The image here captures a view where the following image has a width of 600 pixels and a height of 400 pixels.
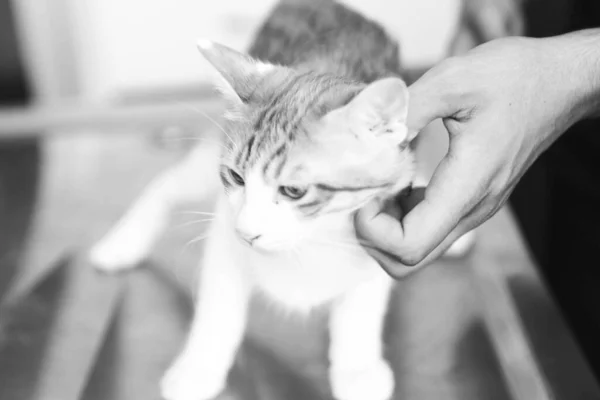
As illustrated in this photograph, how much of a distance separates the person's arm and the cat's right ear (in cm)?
19

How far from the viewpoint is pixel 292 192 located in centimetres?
71

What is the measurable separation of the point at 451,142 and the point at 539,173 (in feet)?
2.65

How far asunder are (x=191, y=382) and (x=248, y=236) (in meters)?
0.21

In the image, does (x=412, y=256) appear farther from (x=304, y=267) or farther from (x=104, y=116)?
(x=104, y=116)

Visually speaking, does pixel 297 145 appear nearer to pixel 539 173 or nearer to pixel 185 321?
pixel 185 321

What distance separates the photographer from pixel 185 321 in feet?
3.08

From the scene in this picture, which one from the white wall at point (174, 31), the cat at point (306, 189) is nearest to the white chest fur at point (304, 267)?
the cat at point (306, 189)

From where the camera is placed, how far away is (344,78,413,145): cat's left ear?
1.98ft

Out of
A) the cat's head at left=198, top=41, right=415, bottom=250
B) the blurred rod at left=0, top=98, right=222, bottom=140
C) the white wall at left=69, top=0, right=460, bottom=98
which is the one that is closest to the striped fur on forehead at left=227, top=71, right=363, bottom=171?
the cat's head at left=198, top=41, right=415, bottom=250

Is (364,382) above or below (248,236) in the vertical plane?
below

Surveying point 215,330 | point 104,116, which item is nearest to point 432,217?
point 215,330

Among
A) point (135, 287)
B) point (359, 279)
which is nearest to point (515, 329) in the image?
point (359, 279)

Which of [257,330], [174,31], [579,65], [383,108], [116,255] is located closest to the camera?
[383,108]

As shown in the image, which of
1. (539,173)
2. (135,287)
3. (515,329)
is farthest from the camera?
(539,173)
